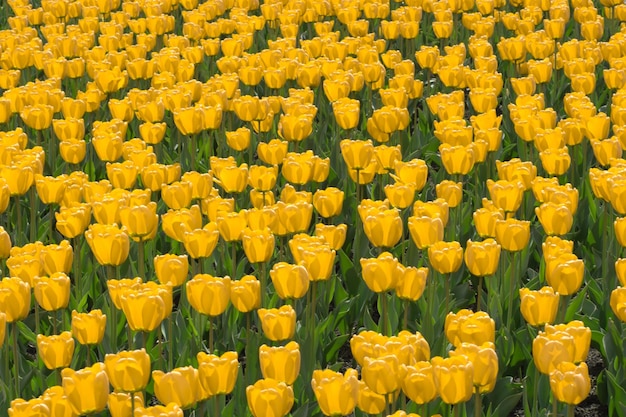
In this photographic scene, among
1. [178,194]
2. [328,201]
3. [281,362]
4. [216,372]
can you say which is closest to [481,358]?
[281,362]

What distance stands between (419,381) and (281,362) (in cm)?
44

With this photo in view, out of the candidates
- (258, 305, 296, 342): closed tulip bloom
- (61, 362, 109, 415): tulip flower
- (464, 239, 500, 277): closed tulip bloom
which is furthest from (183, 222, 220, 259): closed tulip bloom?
(61, 362, 109, 415): tulip flower

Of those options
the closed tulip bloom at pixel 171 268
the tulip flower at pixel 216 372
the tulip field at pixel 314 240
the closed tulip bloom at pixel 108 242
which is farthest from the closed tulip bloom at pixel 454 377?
the closed tulip bloom at pixel 108 242

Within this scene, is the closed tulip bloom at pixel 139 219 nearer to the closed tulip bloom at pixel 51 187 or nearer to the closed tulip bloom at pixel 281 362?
the closed tulip bloom at pixel 51 187

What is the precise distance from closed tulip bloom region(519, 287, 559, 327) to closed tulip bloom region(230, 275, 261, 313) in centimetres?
85

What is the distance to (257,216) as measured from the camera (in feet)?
14.2

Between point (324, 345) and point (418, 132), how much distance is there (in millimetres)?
2484

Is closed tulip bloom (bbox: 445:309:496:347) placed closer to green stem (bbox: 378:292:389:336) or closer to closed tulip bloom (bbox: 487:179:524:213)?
green stem (bbox: 378:292:389:336)

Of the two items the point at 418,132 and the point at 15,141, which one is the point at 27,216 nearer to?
the point at 15,141

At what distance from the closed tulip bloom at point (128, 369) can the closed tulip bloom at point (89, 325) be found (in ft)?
1.71

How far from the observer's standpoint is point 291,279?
12.3 ft

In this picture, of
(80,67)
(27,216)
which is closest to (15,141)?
(27,216)

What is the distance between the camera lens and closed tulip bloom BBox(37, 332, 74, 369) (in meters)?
3.49

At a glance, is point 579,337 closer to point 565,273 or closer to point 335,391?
point 565,273
